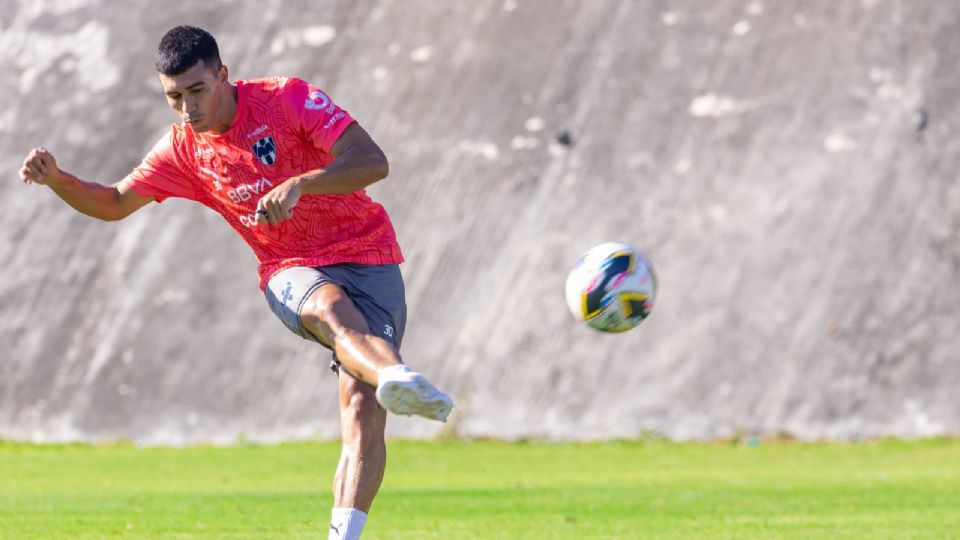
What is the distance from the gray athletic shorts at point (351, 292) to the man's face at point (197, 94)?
34.4 inches

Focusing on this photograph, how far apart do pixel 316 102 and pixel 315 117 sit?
10cm

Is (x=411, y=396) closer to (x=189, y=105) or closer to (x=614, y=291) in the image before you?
(x=189, y=105)

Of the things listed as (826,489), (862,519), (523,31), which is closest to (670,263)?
(523,31)

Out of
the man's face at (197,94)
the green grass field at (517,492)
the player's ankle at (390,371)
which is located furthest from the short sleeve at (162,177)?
the green grass field at (517,492)

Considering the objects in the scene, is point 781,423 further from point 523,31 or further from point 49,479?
point 49,479

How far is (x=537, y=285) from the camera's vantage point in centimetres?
2436

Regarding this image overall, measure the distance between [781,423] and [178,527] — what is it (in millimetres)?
13613

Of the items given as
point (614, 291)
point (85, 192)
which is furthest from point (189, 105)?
point (614, 291)

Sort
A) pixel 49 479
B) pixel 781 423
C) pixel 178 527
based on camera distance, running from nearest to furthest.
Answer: pixel 178 527
pixel 49 479
pixel 781 423

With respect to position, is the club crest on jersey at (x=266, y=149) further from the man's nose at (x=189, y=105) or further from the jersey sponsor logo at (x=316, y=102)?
the man's nose at (x=189, y=105)

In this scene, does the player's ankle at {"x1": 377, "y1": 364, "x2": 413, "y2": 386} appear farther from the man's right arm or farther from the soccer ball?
the man's right arm

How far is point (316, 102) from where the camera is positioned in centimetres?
755

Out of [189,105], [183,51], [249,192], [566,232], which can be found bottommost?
[566,232]

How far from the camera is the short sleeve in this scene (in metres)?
8.13
